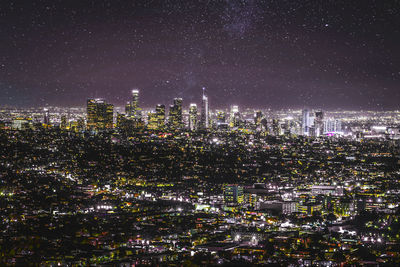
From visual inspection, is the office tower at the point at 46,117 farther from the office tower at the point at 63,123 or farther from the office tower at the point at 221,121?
the office tower at the point at 221,121

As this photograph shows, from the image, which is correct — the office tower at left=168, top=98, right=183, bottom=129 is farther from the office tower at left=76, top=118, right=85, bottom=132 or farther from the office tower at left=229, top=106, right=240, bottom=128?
the office tower at left=76, top=118, right=85, bottom=132

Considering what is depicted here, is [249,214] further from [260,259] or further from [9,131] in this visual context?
[9,131]

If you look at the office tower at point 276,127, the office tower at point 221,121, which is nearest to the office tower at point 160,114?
the office tower at point 221,121

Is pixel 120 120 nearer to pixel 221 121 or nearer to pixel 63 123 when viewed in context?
pixel 63 123

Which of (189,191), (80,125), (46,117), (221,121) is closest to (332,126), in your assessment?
(221,121)

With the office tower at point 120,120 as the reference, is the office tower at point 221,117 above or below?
above

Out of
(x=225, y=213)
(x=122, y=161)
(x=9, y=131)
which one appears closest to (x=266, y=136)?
(x=122, y=161)
